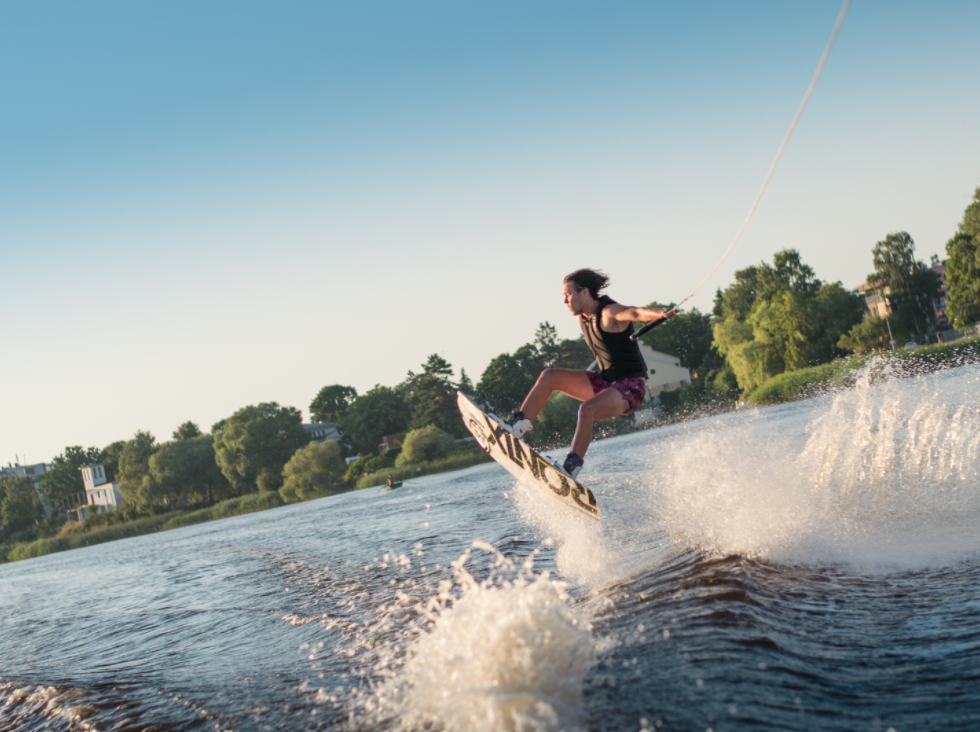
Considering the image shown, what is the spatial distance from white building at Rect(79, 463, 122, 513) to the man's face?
342ft

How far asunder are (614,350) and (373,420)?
3117 inches

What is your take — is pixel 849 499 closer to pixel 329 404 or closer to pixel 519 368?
pixel 519 368

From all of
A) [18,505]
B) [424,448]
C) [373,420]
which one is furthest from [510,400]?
[18,505]

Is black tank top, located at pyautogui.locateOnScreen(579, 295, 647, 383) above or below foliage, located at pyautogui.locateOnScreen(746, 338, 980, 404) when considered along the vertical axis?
above

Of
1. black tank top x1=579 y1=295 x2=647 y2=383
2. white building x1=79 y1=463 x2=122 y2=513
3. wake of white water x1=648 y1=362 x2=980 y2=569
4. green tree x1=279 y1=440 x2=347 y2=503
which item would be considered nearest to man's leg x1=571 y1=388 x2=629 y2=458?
black tank top x1=579 y1=295 x2=647 y2=383

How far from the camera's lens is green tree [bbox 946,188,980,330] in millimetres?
40438

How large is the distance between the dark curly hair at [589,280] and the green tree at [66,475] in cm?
11874

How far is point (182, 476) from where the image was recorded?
69.5 metres

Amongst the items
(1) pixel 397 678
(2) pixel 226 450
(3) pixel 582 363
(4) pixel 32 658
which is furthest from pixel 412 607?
(3) pixel 582 363

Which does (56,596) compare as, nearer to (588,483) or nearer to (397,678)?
(588,483)

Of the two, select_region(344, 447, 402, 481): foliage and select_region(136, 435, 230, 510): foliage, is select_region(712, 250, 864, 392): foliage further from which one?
select_region(136, 435, 230, 510): foliage

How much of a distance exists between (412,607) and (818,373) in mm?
39742

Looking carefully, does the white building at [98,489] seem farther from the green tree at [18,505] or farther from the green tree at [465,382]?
the green tree at [465,382]

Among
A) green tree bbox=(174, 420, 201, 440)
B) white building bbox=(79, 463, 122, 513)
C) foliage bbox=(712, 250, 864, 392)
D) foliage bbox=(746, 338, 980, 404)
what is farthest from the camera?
green tree bbox=(174, 420, 201, 440)
